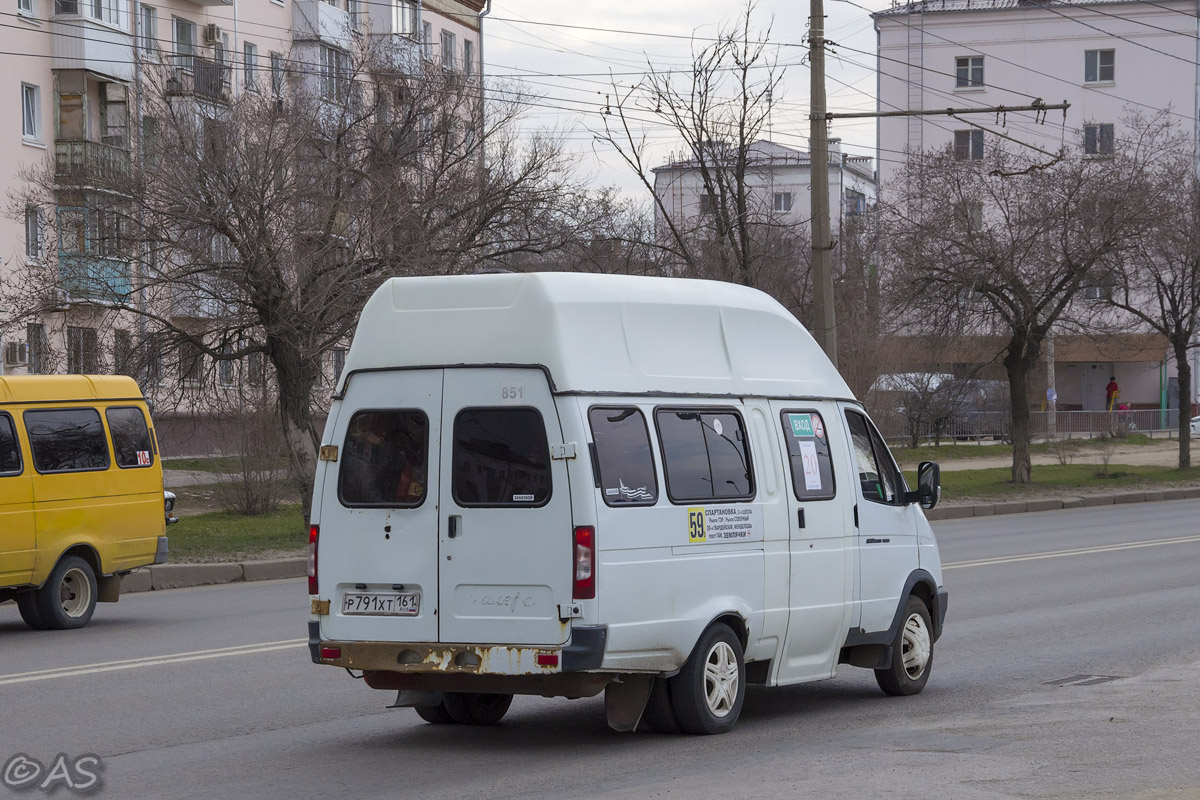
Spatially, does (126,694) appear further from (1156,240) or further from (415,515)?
(1156,240)

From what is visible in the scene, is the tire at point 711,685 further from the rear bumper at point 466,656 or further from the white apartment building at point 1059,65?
the white apartment building at point 1059,65

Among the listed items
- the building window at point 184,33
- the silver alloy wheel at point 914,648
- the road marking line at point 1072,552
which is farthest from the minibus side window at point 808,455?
the building window at point 184,33

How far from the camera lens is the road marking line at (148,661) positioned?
10.5 m

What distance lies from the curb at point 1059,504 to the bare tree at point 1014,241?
1910mm

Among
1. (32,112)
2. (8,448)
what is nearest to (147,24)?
(32,112)

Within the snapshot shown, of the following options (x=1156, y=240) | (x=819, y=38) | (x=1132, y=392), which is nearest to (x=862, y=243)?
(x=1156, y=240)

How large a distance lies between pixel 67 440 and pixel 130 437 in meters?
0.77

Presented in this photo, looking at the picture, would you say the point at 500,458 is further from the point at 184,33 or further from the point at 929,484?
the point at 184,33

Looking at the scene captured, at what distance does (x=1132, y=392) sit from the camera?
71.8 meters

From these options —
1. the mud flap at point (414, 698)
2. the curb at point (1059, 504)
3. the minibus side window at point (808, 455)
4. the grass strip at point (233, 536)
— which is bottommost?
the curb at point (1059, 504)

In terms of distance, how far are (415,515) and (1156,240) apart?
2995cm

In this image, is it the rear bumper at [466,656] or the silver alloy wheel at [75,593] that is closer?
the rear bumper at [466,656]

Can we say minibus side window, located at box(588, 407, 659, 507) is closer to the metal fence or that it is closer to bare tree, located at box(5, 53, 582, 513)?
bare tree, located at box(5, 53, 582, 513)

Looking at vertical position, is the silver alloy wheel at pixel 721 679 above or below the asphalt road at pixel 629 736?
above
